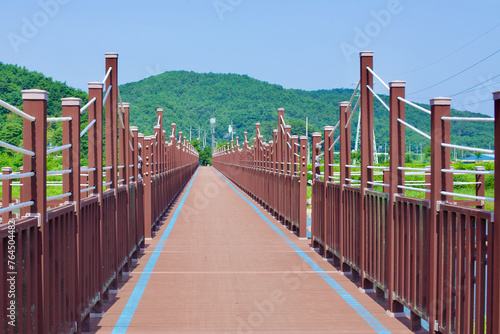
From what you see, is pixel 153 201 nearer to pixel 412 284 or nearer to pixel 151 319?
pixel 151 319

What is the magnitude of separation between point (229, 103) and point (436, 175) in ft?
554

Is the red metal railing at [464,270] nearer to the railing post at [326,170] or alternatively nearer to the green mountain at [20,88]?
the railing post at [326,170]

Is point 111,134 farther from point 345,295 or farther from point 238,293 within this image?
point 345,295

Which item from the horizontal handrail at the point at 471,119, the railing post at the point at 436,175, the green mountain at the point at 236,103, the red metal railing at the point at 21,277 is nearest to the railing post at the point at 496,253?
the horizontal handrail at the point at 471,119

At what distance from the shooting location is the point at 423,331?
6.32 m

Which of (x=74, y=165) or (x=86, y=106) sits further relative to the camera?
(x=86, y=106)

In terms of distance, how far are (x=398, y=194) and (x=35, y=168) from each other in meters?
4.27

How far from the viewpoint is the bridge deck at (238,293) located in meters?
6.50

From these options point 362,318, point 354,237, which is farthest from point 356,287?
point 362,318

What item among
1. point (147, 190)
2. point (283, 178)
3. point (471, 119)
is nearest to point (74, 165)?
point (471, 119)

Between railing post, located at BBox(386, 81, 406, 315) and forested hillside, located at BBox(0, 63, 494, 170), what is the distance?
93.5 metres

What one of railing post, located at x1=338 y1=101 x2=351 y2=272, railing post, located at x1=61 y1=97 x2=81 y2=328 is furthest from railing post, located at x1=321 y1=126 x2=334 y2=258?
railing post, located at x1=61 y1=97 x2=81 y2=328

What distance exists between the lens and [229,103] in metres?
173

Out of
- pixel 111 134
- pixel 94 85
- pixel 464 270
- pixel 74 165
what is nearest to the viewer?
pixel 464 270
